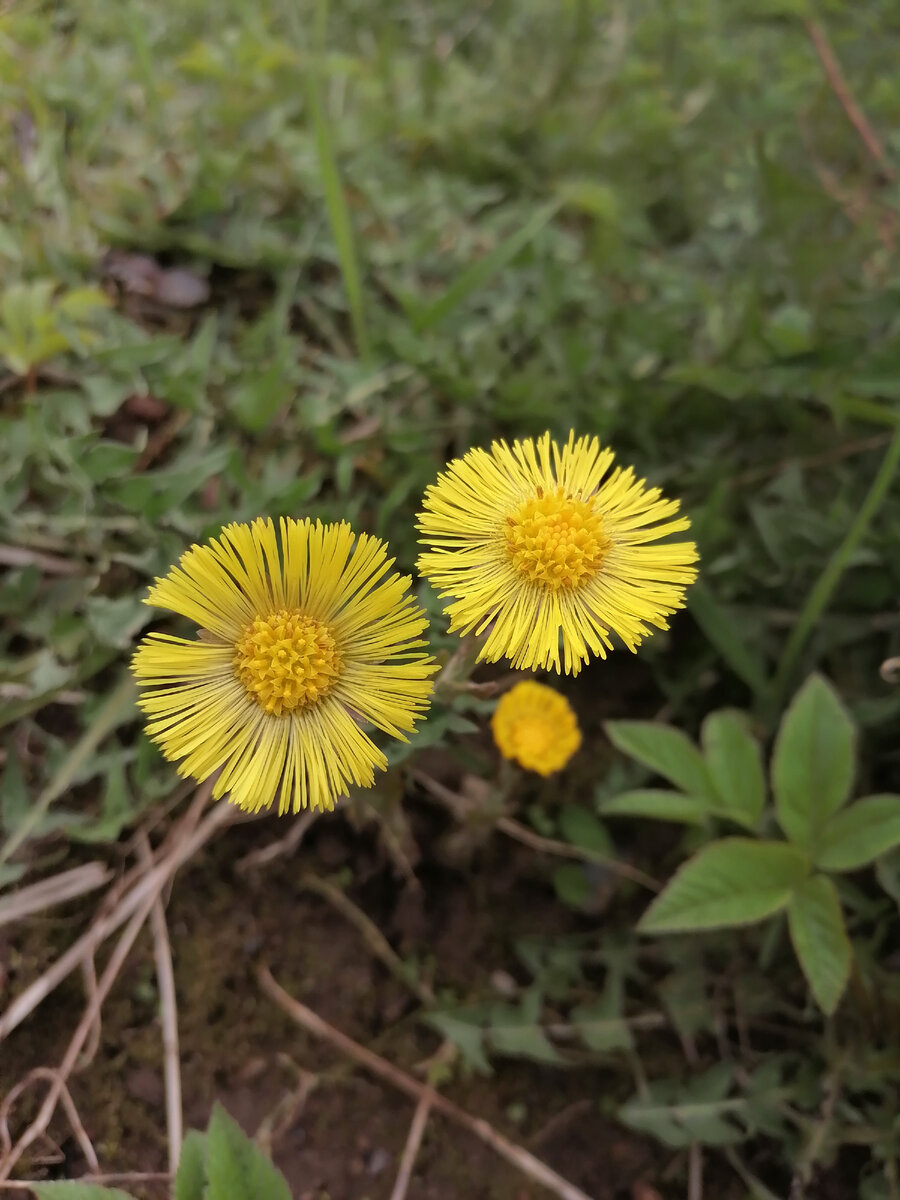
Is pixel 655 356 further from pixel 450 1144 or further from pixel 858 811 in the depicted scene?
pixel 450 1144

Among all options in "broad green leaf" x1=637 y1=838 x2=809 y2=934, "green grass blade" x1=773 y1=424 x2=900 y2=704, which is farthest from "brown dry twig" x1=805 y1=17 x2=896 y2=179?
"broad green leaf" x1=637 y1=838 x2=809 y2=934

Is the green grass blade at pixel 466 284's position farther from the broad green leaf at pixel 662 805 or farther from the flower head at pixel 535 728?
the broad green leaf at pixel 662 805

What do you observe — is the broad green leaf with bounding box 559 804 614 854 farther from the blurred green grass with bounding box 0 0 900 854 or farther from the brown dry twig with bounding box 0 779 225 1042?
the brown dry twig with bounding box 0 779 225 1042

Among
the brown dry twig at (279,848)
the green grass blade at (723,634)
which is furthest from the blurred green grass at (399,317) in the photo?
the brown dry twig at (279,848)

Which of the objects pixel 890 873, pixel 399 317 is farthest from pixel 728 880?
pixel 399 317

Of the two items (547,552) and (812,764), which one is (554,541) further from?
(812,764)

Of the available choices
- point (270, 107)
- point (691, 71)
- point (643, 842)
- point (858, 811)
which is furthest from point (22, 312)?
point (691, 71)
